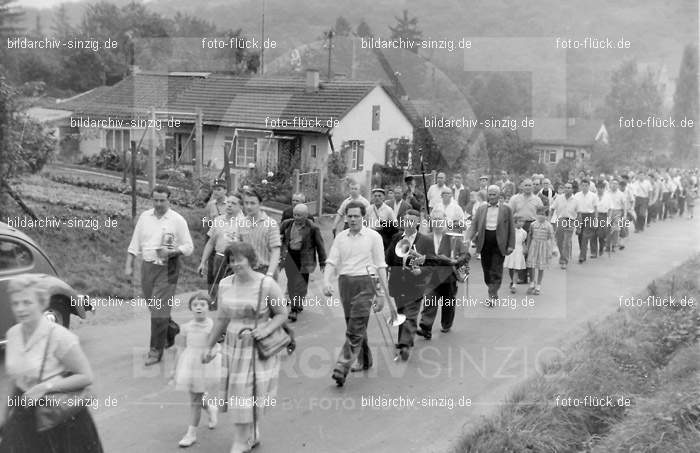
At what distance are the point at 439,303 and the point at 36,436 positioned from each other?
6867 millimetres

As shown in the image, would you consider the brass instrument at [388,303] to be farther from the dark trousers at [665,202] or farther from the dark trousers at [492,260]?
the dark trousers at [665,202]

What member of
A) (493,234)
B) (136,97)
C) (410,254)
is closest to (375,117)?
(136,97)

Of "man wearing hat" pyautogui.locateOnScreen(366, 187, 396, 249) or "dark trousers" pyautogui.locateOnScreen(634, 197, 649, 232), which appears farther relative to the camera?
"dark trousers" pyautogui.locateOnScreen(634, 197, 649, 232)

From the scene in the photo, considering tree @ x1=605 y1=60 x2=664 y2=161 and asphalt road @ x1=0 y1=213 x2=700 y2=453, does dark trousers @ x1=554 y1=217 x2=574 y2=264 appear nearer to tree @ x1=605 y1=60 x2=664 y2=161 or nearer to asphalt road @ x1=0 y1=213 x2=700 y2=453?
asphalt road @ x1=0 y1=213 x2=700 y2=453

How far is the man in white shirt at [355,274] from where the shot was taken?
Result: 8609 millimetres

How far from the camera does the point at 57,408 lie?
4867 mm

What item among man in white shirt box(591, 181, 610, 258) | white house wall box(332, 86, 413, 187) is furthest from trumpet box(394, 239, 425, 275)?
white house wall box(332, 86, 413, 187)

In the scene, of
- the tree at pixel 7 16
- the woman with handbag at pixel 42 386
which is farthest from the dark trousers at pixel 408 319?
the tree at pixel 7 16

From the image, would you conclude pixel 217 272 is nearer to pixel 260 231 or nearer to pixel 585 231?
pixel 260 231

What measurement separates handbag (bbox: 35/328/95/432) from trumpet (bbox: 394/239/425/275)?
18.5ft

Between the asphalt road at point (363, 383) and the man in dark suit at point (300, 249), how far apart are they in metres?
0.61

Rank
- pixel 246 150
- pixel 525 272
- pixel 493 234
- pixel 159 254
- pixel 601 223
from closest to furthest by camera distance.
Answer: pixel 159 254 → pixel 493 234 → pixel 525 272 → pixel 601 223 → pixel 246 150

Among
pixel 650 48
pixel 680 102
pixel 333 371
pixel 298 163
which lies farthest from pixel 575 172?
pixel 650 48

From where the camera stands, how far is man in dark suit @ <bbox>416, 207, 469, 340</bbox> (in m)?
10.4
